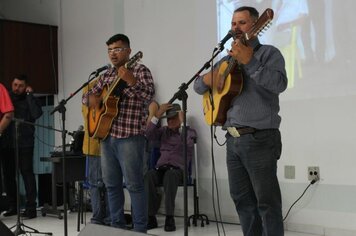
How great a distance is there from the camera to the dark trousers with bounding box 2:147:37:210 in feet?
16.6

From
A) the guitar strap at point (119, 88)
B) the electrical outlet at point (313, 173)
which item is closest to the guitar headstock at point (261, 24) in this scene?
the guitar strap at point (119, 88)

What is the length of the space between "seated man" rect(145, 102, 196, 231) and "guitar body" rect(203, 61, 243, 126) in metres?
1.62

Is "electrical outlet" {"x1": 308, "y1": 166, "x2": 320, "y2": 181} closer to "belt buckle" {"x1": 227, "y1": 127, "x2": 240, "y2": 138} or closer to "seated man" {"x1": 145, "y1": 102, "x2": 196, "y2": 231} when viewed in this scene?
"seated man" {"x1": 145, "y1": 102, "x2": 196, "y2": 231}

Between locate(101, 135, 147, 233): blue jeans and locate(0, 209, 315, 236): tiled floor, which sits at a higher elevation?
locate(101, 135, 147, 233): blue jeans

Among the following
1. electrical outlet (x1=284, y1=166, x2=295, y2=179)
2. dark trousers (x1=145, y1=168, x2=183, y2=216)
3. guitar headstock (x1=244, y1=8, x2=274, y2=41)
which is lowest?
dark trousers (x1=145, y1=168, x2=183, y2=216)

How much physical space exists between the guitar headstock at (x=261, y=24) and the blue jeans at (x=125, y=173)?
1.13 m

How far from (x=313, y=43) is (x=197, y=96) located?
4.58 ft

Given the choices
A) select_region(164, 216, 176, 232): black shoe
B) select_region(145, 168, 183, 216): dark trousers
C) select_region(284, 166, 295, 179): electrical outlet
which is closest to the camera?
select_region(284, 166, 295, 179): electrical outlet

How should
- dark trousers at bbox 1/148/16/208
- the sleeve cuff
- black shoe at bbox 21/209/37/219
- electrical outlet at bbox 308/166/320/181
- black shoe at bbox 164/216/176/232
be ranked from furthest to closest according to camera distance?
1. dark trousers at bbox 1/148/16/208
2. black shoe at bbox 21/209/37/219
3. the sleeve cuff
4. black shoe at bbox 164/216/176/232
5. electrical outlet at bbox 308/166/320/181

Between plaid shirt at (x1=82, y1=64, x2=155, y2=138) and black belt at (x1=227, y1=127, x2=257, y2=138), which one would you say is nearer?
black belt at (x1=227, y1=127, x2=257, y2=138)

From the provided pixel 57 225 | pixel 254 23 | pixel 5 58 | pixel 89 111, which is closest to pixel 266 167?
pixel 254 23

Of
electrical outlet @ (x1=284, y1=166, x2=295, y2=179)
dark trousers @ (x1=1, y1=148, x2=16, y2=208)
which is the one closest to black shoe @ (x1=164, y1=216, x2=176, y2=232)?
electrical outlet @ (x1=284, y1=166, x2=295, y2=179)

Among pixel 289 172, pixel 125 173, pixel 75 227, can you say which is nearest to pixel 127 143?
pixel 125 173

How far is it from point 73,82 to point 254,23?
471 cm
